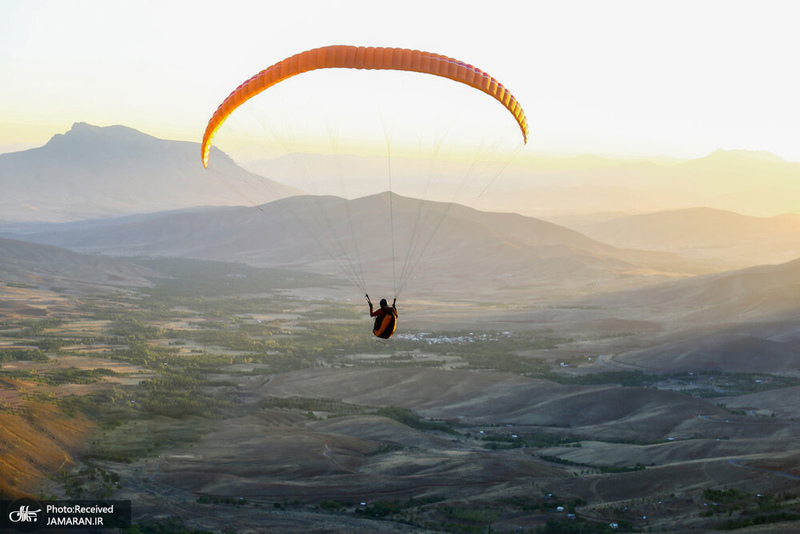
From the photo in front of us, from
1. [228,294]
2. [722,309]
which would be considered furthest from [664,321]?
[228,294]

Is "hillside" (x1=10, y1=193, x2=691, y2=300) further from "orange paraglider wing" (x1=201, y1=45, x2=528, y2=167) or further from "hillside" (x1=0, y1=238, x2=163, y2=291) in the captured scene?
"orange paraglider wing" (x1=201, y1=45, x2=528, y2=167)

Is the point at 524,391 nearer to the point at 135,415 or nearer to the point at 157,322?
the point at 135,415

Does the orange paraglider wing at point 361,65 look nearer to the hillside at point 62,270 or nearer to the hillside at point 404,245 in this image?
the hillside at point 62,270

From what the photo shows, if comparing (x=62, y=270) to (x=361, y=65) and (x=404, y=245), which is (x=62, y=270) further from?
(x=361, y=65)

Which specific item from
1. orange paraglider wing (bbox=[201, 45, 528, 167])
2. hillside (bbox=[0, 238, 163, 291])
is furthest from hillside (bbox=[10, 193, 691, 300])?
orange paraglider wing (bbox=[201, 45, 528, 167])

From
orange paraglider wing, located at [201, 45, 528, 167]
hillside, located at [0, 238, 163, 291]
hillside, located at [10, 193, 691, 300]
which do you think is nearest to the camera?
orange paraglider wing, located at [201, 45, 528, 167]

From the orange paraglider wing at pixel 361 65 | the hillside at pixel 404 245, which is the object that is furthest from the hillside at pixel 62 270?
the orange paraglider wing at pixel 361 65
